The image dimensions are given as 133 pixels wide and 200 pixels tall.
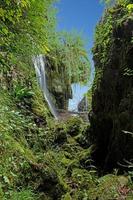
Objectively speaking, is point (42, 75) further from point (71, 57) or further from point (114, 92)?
point (114, 92)

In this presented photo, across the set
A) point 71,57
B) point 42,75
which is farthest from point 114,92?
point 71,57

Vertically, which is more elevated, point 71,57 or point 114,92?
point 71,57

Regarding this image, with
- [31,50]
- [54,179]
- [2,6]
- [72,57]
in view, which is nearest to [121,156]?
[54,179]

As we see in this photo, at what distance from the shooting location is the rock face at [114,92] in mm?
8500

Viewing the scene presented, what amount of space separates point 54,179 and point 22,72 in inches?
228

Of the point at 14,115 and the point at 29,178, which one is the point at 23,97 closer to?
the point at 14,115

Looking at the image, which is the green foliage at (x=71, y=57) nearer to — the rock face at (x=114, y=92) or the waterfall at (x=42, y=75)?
the waterfall at (x=42, y=75)

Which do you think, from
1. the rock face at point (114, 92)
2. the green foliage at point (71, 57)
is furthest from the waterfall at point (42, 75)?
the rock face at point (114, 92)

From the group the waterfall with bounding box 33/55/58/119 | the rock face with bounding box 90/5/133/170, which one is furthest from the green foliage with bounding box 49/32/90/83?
the rock face with bounding box 90/5/133/170

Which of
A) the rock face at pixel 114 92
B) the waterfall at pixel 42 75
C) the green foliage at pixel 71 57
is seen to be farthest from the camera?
the green foliage at pixel 71 57

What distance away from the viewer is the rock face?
27.9ft

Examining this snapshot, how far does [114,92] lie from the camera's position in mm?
9297

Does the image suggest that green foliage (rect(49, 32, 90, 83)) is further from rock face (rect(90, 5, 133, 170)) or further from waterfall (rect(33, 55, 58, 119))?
rock face (rect(90, 5, 133, 170))

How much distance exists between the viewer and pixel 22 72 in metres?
12.3
